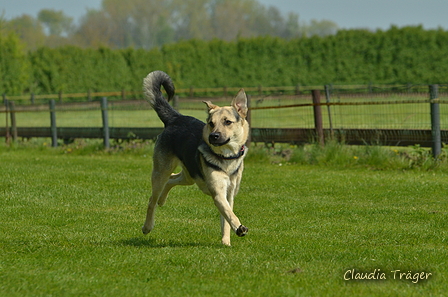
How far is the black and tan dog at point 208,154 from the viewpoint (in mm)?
6883

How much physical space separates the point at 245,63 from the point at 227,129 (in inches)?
1671

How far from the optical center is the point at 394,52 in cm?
4609

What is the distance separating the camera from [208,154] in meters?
7.02

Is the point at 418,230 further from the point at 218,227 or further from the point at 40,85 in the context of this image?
the point at 40,85

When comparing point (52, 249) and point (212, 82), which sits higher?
point (212, 82)

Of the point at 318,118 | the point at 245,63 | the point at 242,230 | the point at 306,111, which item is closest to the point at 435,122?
the point at 318,118

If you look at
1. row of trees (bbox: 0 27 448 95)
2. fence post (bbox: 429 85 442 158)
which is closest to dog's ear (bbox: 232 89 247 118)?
fence post (bbox: 429 85 442 158)

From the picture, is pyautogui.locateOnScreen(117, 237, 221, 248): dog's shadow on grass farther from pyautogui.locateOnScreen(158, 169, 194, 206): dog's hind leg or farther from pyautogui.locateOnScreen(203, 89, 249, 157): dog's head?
pyautogui.locateOnScreen(203, 89, 249, 157): dog's head

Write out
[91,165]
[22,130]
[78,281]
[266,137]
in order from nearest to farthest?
1. [78,281]
2. [91,165]
3. [266,137]
4. [22,130]

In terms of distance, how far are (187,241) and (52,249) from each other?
1.45 metres

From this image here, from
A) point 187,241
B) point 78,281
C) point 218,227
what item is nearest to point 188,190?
point 218,227

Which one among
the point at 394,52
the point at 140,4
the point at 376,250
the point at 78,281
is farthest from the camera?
the point at 140,4

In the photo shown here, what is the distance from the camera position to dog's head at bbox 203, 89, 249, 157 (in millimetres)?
6875

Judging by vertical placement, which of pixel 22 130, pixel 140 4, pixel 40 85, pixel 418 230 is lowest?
pixel 418 230
